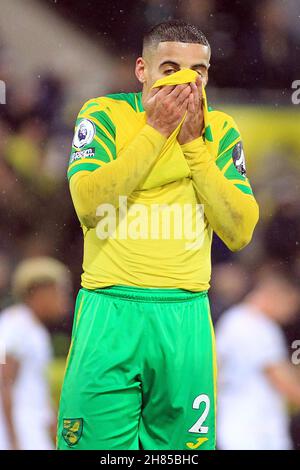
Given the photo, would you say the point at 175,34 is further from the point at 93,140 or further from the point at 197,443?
the point at 197,443

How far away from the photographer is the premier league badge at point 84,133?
78.3 inches

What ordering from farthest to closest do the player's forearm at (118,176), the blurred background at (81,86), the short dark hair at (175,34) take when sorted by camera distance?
1. the blurred background at (81,86)
2. the short dark hair at (175,34)
3. the player's forearm at (118,176)

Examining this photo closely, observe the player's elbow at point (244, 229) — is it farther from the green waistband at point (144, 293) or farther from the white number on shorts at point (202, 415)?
the white number on shorts at point (202, 415)

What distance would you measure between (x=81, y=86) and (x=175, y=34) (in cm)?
96

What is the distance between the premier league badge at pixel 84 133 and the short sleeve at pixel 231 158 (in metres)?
0.33

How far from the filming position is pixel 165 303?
199 cm

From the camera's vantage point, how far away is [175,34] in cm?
201

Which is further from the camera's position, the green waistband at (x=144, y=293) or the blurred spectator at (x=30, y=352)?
the blurred spectator at (x=30, y=352)

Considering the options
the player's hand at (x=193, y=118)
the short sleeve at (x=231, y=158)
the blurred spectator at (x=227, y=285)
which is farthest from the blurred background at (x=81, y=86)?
the player's hand at (x=193, y=118)

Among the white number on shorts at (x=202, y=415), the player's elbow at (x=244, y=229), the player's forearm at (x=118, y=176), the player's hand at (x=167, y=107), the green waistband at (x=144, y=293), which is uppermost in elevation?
the player's hand at (x=167, y=107)
